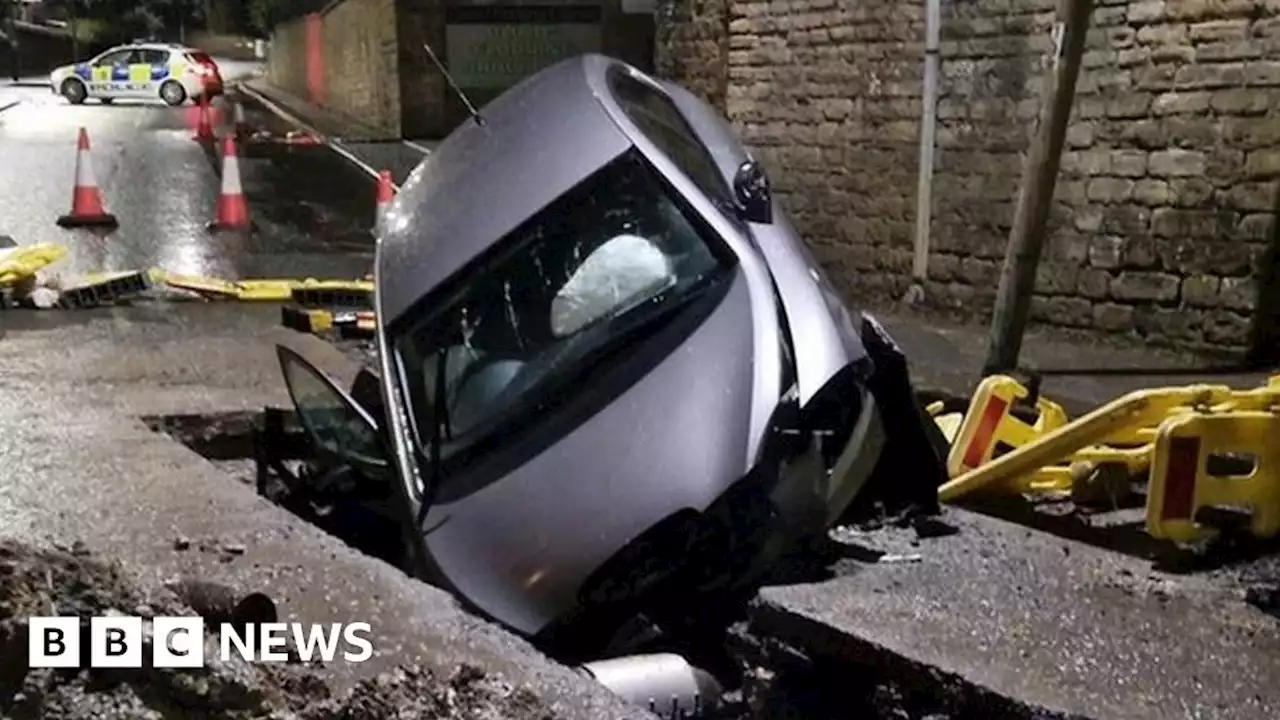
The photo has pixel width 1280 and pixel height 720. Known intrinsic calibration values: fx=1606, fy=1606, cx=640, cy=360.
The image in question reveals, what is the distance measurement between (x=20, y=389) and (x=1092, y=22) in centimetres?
607

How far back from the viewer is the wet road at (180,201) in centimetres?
1277

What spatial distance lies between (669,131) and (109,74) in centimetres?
3371

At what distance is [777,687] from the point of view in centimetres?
396

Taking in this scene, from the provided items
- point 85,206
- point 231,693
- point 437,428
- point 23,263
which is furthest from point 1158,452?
point 85,206

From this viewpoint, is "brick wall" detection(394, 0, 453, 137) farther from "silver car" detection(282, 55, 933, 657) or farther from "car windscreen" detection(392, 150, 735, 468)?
"car windscreen" detection(392, 150, 735, 468)

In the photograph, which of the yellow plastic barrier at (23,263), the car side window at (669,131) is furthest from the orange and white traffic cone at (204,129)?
the car side window at (669,131)

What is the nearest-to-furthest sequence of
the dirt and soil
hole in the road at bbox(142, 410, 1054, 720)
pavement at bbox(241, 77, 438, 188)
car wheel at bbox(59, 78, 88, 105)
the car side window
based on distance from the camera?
1. the dirt and soil
2. hole in the road at bbox(142, 410, 1054, 720)
3. the car side window
4. pavement at bbox(241, 77, 438, 188)
5. car wheel at bbox(59, 78, 88, 105)

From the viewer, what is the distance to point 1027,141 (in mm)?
9742

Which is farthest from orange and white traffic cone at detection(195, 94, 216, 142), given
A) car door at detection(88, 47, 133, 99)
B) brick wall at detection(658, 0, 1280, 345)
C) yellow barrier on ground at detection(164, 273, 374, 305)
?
yellow barrier on ground at detection(164, 273, 374, 305)

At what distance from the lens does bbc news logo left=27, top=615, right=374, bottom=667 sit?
10.6 ft

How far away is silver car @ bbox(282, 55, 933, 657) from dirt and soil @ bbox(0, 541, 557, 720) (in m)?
0.61

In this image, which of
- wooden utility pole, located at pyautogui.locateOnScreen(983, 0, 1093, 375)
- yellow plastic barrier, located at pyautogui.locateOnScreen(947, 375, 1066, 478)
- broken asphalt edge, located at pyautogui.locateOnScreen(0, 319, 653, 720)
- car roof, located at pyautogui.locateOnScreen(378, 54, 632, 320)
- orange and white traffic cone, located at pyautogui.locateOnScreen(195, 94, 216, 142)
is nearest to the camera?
broken asphalt edge, located at pyautogui.locateOnScreen(0, 319, 653, 720)

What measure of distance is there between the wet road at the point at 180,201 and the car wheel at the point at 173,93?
23.6 ft

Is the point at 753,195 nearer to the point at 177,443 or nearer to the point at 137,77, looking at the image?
the point at 177,443
